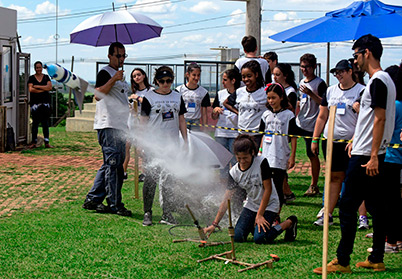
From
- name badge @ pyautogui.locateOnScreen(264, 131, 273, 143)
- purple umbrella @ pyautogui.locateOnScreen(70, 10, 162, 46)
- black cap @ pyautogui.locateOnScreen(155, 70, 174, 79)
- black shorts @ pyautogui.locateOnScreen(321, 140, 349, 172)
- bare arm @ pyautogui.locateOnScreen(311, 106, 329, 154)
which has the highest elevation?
purple umbrella @ pyautogui.locateOnScreen(70, 10, 162, 46)

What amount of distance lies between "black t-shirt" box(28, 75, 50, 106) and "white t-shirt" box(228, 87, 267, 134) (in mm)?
8541

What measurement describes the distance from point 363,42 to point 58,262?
11.0 feet

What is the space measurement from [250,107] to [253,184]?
203cm

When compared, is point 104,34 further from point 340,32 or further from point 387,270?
point 387,270

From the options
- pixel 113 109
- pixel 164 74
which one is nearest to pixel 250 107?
pixel 164 74

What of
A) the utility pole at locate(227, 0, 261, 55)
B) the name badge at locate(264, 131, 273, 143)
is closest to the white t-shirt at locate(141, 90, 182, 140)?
the name badge at locate(264, 131, 273, 143)

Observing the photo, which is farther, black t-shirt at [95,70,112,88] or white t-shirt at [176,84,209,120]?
white t-shirt at [176,84,209,120]

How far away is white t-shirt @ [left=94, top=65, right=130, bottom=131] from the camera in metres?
7.60

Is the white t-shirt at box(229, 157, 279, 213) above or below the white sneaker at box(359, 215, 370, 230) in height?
above

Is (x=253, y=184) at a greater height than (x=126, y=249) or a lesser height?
greater

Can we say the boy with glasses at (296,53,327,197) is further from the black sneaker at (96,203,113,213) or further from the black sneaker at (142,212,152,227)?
the black sneaker at (96,203,113,213)

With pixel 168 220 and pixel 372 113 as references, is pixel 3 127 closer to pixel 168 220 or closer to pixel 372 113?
pixel 168 220

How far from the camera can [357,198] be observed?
520cm

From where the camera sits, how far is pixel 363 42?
5.18 m
